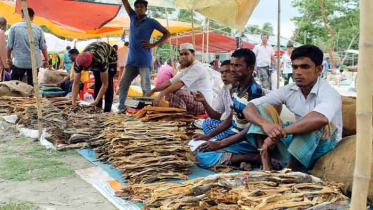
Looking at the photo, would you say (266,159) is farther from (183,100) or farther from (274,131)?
(183,100)

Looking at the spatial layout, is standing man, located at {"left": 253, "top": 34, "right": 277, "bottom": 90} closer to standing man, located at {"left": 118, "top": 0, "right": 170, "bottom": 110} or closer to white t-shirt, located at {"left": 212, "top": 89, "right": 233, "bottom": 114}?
standing man, located at {"left": 118, "top": 0, "right": 170, "bottom": 110}

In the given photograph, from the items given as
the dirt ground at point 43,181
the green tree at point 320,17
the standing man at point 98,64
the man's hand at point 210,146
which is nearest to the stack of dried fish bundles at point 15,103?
the standing man at point 98,64

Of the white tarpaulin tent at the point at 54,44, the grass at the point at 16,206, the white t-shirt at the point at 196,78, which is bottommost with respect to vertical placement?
the grass at the point at 16,206

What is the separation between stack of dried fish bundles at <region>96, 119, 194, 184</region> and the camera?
2.95 metres

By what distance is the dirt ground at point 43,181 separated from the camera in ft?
8.70

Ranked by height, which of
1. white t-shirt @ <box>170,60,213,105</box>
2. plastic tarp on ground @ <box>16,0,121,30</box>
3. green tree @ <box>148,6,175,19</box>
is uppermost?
green tree @ <box>148,6,175,19</box>

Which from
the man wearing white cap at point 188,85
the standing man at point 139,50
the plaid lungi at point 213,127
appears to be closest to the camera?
the plaid lungi at point 213,127

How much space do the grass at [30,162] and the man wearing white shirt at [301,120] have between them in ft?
5.77

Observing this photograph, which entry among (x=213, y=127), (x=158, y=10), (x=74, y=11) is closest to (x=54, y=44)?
(x=158, y=10)

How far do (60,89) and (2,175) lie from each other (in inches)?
207

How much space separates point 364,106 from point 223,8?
5.20 m

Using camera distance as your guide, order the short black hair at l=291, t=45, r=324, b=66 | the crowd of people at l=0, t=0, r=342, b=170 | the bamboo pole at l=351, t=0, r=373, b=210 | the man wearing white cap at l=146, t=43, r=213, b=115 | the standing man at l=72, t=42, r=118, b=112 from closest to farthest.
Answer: the bamboo pole at l=351, t=0, r=373, b=210
the crowd of people at l=0, t=0, r=342, b=170
the short black hair at l=291, t=45, r=324, b=66
the man wearing white cap at l=146, t=43, r=213, b=115
the standing man at l=72, t=42, r=118, b=112

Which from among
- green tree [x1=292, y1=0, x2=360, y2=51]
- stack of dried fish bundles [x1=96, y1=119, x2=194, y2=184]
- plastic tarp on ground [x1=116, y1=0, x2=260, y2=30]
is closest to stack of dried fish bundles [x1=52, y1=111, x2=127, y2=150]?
stack of dried fish bundles [x1=96, y1=119, x2=194, y2=184]

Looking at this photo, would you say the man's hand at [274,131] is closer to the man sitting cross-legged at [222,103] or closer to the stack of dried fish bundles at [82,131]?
the man sitting cross-legged at [222,103]
